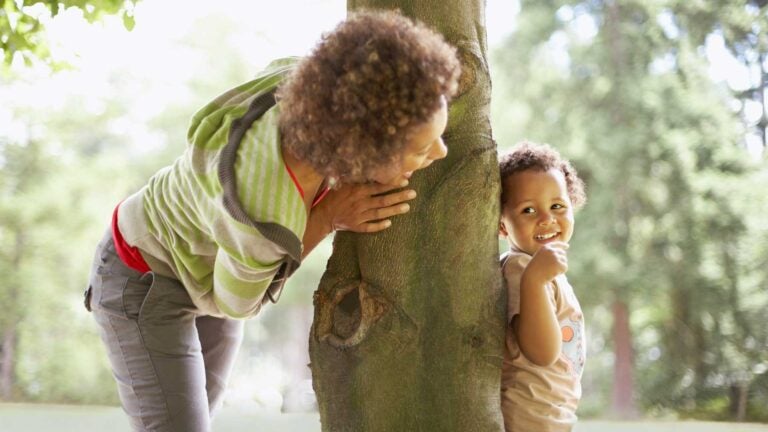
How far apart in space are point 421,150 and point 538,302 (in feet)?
1.37

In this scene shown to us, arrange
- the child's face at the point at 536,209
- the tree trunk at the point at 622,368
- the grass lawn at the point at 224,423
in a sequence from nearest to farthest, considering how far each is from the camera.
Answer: the child's face at the point at 536,209, the grass lawn at the point at 224,423, the tree trunk at the point at 622,368

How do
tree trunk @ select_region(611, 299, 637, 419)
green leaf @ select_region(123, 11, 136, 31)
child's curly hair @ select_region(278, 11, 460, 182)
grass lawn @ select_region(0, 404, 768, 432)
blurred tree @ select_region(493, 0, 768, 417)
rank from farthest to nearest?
tree trunk @ select_region(611, 299, 637, 419) → blurred tree @ select_region(493, 0, 768, 417) → grass lawn @ select_region(0, 404, 768, 432) → green leaf @ select_region(123, 11, 136, 31) → child's curly hair @ select_region(278, 11, 460, 182)

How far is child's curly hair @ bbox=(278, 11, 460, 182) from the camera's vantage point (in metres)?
1.45

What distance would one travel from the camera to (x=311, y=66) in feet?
4.96

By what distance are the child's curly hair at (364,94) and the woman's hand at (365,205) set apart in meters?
0.17

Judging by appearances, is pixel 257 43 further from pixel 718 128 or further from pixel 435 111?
pixel 435 111

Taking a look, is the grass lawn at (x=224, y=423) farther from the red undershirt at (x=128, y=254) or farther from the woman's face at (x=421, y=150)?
the woman's face at (x=421, y=150)

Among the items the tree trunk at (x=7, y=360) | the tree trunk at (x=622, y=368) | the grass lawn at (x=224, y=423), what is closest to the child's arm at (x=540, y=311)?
the grass lawn at (x=224, y=423)

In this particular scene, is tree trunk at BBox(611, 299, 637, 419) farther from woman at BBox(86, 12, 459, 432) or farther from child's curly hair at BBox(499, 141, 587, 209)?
woman at BBox(86, 12, 459, 432)

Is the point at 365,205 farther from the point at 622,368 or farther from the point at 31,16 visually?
the point at 622,368

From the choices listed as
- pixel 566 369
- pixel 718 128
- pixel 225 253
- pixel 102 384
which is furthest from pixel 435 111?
pixel 102 384

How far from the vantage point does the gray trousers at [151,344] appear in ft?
5.84

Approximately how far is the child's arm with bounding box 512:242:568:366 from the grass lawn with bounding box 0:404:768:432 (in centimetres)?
491

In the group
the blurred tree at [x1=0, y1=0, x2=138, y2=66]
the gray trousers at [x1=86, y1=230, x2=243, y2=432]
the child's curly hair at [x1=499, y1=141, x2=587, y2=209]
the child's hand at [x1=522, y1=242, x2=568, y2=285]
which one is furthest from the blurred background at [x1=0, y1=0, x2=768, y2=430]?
the child's hand at [x1=522, y1=242, x2=568, y2=285]
